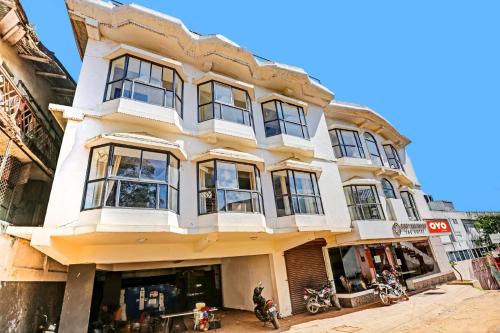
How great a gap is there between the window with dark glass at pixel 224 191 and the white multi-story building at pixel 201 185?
46 mm

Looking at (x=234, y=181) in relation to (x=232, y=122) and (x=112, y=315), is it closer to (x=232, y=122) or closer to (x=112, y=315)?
(x=232, y=122)

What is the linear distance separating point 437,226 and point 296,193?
1218cm

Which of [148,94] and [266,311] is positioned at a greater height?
[148,94]

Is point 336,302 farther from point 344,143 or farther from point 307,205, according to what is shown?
point 344,143

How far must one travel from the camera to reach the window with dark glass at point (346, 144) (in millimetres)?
15172

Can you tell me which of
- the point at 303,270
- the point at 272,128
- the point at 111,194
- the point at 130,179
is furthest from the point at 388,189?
the point at 111,194

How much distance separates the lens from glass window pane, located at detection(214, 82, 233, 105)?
11.1 m

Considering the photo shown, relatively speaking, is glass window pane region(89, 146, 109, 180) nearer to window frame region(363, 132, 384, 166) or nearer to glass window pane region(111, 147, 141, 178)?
glass window pane region(111, 147, 141, 178)

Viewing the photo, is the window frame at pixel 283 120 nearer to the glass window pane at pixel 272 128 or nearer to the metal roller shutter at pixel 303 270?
the glass window pane at pixel 272 128

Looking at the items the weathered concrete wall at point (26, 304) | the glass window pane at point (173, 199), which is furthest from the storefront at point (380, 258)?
the weathered concrete wall at point (26, 304)

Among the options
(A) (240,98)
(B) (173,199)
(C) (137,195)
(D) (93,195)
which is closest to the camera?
(D) (93,195)

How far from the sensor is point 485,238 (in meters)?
30.8

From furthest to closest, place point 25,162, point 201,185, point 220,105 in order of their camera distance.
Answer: point 220,105
point 201,185
point 25,162

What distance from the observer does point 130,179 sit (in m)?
7.56
